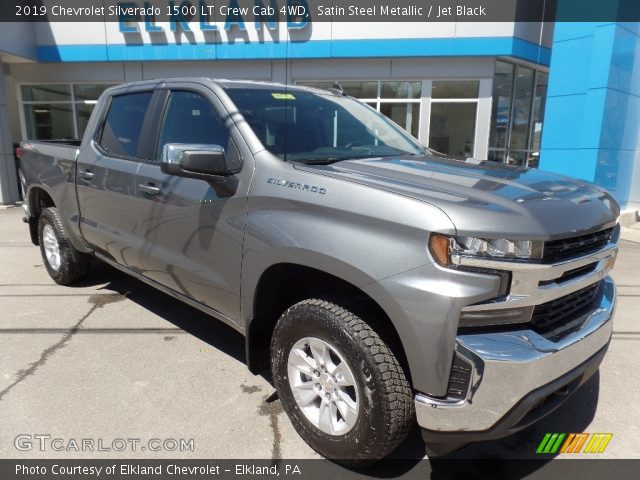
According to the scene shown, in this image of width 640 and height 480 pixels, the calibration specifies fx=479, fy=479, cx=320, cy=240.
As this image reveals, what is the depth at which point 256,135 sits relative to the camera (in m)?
2.82

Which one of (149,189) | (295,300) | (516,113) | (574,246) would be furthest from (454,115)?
(574,246)

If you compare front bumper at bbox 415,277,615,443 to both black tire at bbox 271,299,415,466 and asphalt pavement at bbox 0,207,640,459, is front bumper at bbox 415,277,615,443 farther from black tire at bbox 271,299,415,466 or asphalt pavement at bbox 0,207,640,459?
asphalt pavement at bbox 0,207,640,459

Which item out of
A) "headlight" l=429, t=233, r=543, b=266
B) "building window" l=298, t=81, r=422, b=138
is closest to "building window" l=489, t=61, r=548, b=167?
"building window" l=298, t=81, r=422, b=138

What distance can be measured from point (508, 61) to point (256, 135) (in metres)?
12.5

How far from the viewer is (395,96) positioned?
13.0 meters

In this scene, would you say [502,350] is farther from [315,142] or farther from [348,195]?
[315,142]

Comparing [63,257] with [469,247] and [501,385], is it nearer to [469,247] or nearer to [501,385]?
[469,247]

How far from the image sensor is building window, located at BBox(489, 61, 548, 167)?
44.3 ft

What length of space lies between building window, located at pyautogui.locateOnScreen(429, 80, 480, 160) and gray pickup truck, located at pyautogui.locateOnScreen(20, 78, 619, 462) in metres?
9.95

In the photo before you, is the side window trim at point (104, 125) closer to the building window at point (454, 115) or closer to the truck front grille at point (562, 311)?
the truck front grille at point (562, 311)

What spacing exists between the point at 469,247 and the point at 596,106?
9.01 m

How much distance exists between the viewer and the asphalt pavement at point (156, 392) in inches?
104

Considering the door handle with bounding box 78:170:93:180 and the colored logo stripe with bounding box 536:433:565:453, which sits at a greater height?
the door handle with bounding box 78:170:93:180

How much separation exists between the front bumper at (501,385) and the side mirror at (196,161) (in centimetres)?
155
